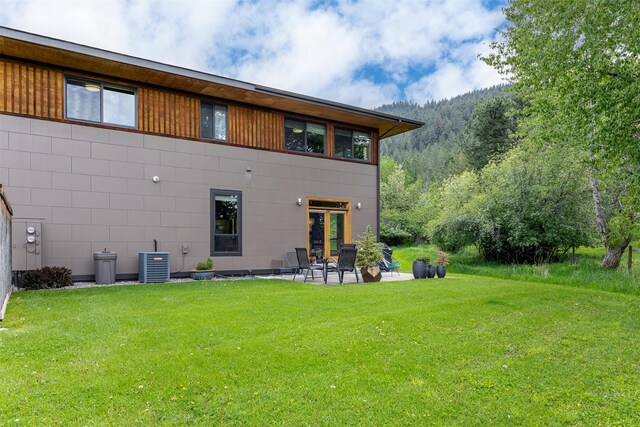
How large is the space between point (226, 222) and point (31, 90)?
5001 millimetres

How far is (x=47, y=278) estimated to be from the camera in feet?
25.5

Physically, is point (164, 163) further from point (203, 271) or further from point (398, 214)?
point (398, 214)

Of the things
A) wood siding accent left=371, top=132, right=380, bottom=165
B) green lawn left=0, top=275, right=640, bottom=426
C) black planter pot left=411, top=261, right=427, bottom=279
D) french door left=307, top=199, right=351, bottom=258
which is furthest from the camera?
wood siding accent left=371, top=132, right=380, bottom=165

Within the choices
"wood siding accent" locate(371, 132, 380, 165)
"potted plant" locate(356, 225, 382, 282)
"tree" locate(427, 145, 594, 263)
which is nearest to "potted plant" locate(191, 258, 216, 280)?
"potted plant" locate(356, 225, 382, 282)

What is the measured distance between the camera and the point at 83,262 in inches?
340

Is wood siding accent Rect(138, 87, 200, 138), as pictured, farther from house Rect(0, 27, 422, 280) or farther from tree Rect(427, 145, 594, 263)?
tree Rect(427, 145, 594, 263)

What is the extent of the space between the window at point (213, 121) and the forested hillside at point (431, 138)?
35735mm

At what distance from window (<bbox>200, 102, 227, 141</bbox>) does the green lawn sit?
18.7 feet

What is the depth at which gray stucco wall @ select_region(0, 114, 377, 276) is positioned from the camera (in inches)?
324

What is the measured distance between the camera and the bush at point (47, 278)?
24.9ft

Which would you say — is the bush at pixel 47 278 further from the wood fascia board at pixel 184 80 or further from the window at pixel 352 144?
the window at pixel 352 144

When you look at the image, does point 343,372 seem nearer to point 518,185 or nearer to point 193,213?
point 193,213

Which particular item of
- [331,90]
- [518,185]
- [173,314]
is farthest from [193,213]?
[331,90]

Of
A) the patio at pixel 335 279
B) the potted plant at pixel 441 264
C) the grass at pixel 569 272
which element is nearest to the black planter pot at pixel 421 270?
the patio at pixel 335 279
